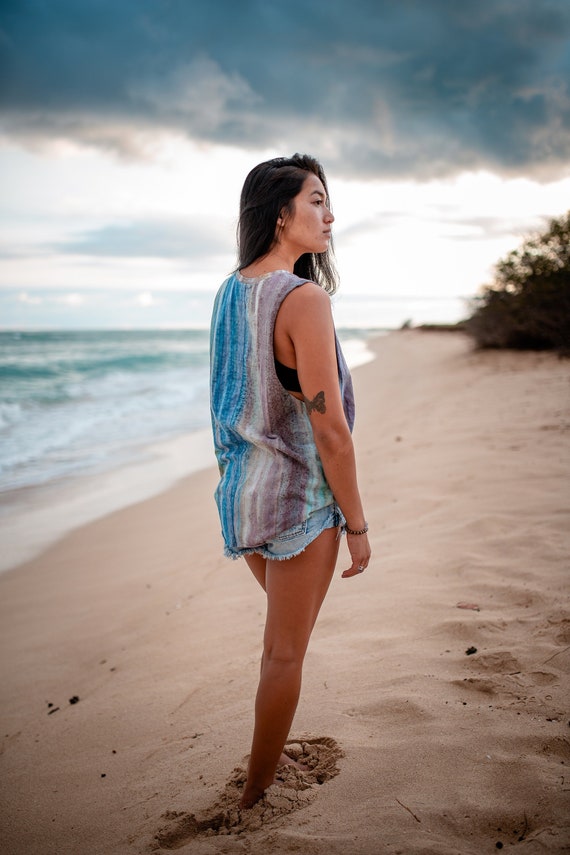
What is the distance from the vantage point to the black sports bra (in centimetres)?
175

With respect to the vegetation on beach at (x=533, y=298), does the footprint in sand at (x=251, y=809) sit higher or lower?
lower

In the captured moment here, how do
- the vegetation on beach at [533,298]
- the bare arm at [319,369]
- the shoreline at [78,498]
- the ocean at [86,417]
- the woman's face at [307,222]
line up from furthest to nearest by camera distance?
1. the vegetation on beach at [533,298]
2. the ocean at [86,417]
3. the shoreline at [78,498]
4. the woman's face at [307,222]
5. the bare arm at [319,369]

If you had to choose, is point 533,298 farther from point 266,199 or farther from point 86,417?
point 266,199

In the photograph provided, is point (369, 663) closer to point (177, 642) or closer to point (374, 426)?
point (177, 642)

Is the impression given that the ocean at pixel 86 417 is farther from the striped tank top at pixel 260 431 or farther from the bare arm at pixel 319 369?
the bare arm at pixel 319 369

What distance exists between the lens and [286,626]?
1.74 meters

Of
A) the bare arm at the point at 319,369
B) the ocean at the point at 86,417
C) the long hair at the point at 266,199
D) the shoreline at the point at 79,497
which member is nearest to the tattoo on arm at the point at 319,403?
the bare arm at the point at 319,369

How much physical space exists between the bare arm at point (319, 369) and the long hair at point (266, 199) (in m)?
0.30

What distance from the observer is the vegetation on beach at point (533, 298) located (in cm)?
1471

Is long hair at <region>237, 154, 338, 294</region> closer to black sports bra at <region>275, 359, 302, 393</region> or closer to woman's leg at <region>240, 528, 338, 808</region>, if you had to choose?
black sports bra at <region>275, 359, 302, 393</region>

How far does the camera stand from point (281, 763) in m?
2.06

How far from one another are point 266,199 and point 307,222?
150 millimetres

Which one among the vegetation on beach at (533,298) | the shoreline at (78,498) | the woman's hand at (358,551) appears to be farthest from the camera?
the vegetation on beach at (533,298)

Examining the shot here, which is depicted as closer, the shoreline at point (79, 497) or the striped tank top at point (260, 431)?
the striped tank top at point (260, 431)
